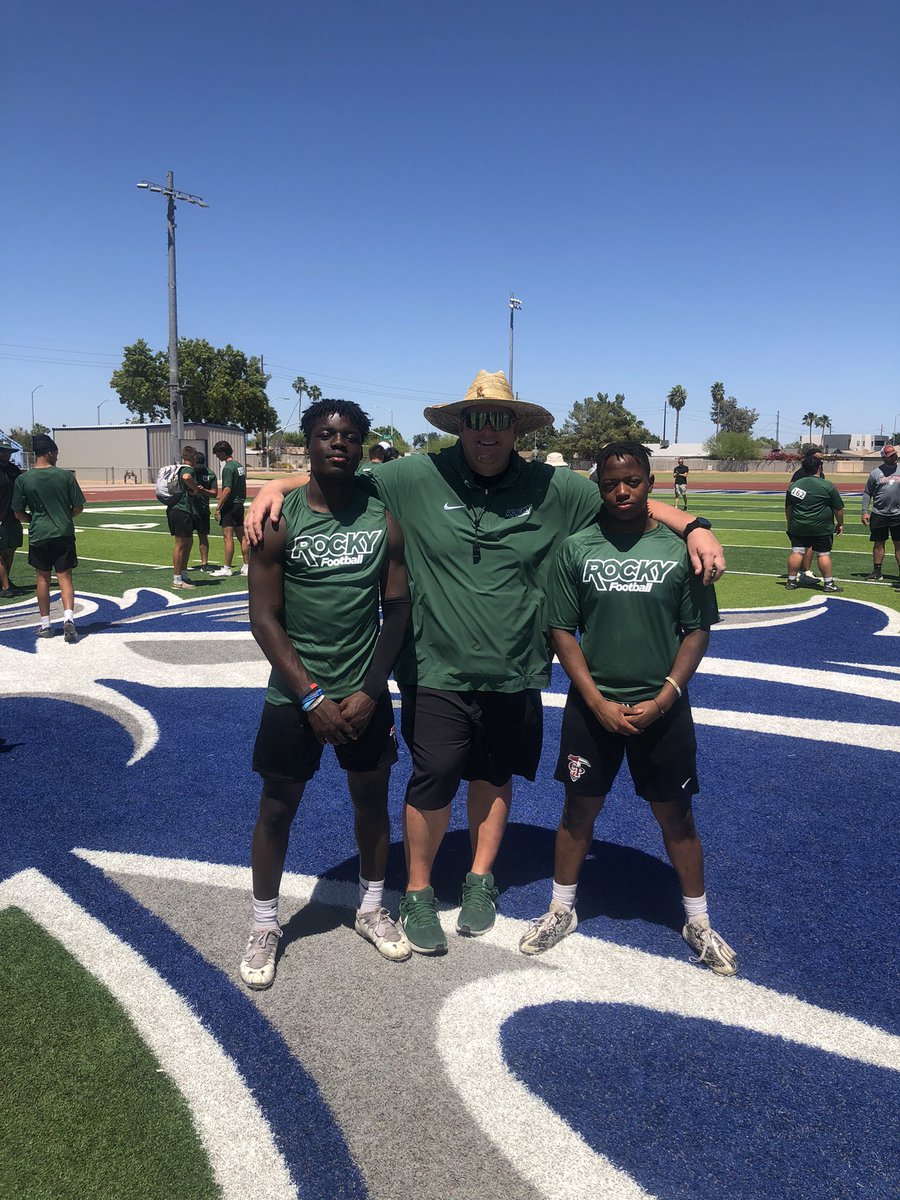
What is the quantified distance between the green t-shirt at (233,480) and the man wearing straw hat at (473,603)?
9.04m

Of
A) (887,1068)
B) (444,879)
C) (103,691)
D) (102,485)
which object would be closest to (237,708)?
(103,691)

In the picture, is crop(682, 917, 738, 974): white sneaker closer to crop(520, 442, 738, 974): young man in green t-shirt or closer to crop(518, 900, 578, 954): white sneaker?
crop(520, 442, 738, 974): young man in green t-shirt

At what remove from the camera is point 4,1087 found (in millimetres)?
2324

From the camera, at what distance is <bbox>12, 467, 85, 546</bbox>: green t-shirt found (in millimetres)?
8008

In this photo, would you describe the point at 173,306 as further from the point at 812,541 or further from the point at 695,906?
the point at 695,906

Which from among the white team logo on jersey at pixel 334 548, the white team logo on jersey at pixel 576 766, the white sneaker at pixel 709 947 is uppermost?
the white team logo on jersey at pixel 334 548

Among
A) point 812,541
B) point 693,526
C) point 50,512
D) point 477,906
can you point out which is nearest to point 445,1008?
point 477,906

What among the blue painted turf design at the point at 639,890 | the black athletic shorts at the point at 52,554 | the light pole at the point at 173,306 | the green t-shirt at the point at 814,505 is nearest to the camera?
the blue painted turf design at the point at 639,890

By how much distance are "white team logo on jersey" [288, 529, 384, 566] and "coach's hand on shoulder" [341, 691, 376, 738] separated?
474 mm

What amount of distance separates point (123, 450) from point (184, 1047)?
5956 centimetres

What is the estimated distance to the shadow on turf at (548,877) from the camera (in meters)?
3.32

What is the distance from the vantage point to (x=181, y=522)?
11.3 m

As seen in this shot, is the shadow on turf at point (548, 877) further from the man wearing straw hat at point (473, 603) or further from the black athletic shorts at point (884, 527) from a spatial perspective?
the black athletic shorts at point (884, 527)

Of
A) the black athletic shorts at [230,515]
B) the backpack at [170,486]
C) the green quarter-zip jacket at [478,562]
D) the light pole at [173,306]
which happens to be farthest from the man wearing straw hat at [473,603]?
the light pole at [173,306]
